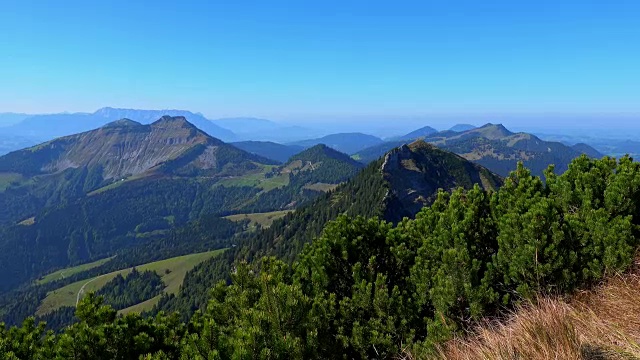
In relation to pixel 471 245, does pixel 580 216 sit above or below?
above

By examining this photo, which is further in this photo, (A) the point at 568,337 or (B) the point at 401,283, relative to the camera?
(B) the point at 401,283

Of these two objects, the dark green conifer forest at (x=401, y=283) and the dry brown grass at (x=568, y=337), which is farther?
the dark green conifer forest at (x=401, y=283)

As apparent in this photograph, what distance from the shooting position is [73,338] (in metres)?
13.0

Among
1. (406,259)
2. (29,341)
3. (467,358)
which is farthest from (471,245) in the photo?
(29,341)

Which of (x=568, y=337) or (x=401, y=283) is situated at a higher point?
(x=568, y=337)

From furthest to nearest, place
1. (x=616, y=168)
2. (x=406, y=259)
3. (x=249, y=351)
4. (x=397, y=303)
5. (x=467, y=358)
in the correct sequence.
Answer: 1. (x=406, y=259)
2. (x=616, y=168)
3. (x=397, y=303)
4. (x=249, y=351)
5. (x=467, y=358)

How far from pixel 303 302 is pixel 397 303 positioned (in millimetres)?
4755

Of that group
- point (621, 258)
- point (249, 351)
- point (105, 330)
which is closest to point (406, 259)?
point (621, 258)

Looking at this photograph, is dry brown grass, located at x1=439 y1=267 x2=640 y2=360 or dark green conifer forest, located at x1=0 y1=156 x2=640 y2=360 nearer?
dry brown grass, located at x1=439 y1=267 x2=640 y2=360

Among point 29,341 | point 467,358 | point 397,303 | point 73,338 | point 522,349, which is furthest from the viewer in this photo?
point 397,303

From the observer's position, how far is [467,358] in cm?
Answer: 886

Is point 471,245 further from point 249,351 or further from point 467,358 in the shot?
point 249,351

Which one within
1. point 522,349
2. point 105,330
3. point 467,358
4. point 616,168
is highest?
point 616,168

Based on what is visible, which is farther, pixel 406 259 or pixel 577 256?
pixel 406 259
